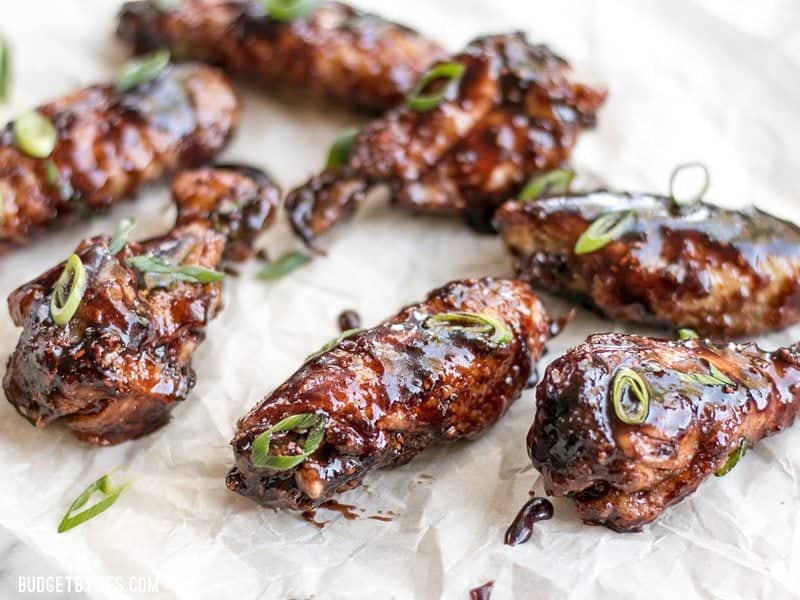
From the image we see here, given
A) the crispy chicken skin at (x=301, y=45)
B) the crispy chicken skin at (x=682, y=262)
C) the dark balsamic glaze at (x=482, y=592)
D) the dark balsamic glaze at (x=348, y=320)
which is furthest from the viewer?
the crispy chicken skin at (x=301, y=45)

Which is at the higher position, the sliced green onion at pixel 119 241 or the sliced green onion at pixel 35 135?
the sliced green onion at pixel 119 241

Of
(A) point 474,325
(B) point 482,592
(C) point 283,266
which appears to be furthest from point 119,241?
(B) point 482,592

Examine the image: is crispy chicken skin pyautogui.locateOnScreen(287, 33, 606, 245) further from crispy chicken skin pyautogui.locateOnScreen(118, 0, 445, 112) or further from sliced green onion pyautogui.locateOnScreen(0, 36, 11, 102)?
sliced green onion pyautogui.locateOnScreen(0, 36, 11, 102)

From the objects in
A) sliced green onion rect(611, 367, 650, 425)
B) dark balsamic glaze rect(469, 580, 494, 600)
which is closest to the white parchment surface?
dark balsamic glaze rect(469, 580, 494, 600)

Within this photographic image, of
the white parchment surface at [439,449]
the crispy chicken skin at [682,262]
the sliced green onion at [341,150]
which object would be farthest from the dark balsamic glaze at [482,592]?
the sliced green onion at [341,150]

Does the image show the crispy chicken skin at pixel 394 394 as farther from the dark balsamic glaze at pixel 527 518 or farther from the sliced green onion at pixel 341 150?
the sliced green onion at pixel 341 150

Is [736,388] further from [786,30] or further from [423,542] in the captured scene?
[786,30]
